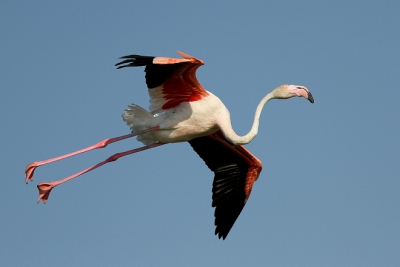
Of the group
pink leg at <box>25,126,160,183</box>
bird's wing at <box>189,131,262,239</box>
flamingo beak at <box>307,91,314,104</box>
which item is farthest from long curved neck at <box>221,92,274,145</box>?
bird's wing at <box>189,131,262,239</box>

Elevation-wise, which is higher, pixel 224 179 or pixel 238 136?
pixel 238 136

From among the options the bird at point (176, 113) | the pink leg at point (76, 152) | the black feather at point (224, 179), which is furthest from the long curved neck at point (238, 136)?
the black feather at point (224, 179)

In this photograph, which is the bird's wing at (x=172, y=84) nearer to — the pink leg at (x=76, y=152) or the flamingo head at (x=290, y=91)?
the pink leg at (x=76, y=152)

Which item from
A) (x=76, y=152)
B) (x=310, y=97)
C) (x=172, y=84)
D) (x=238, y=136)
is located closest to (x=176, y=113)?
(x=172, y=84)

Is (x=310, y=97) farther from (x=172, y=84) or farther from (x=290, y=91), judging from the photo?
(x=172, y=84)

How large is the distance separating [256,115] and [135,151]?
268 cm

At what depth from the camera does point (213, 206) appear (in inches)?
674

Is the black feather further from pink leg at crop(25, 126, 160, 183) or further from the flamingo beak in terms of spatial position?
the flamingo beak

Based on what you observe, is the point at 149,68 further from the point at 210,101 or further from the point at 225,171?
the point at 225,171

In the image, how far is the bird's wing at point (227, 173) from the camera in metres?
17.0

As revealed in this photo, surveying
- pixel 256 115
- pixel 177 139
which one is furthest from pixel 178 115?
pixel 256 115

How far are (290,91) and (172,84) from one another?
7.57ft

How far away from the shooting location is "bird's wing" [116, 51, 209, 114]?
14320 millimetres

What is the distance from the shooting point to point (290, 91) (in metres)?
15.5
